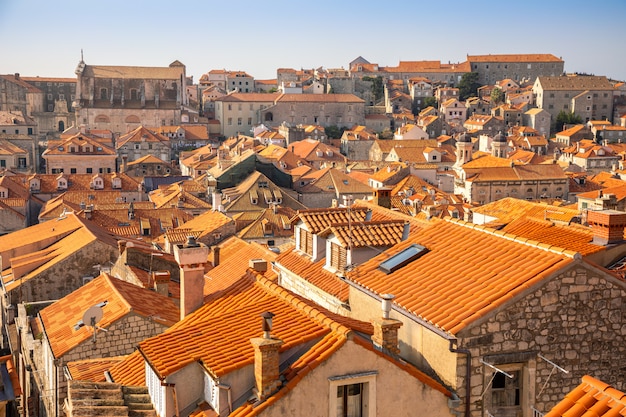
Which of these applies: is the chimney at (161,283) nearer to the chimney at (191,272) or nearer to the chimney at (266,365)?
the chimney at (191,272)

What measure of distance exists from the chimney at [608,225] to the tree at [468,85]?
13632cm

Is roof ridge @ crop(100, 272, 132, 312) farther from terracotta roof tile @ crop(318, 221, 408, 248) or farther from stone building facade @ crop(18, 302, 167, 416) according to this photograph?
terracotta roof tile @ crop(318, 221, 408, 248)

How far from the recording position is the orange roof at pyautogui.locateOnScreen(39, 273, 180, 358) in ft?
49.9

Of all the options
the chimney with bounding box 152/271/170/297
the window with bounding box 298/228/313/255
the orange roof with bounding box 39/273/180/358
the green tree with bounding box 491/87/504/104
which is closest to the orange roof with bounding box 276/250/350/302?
the window with bounding box 298/228/313/255

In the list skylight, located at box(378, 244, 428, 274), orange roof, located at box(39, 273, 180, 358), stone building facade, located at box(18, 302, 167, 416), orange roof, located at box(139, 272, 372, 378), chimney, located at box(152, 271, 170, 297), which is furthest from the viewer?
chimney, located at box(152, 271, 170, 297)

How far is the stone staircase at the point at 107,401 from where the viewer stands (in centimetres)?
919

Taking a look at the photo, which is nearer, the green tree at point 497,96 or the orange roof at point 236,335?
the orange roof at point 236,335

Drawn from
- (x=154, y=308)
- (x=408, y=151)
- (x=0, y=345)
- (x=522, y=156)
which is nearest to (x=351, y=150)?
(x=408, y=151)

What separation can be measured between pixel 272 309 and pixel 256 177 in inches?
1507

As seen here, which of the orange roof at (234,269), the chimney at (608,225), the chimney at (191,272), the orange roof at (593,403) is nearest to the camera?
the orange roof at (593,403)

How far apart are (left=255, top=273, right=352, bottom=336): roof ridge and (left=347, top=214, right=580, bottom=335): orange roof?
1.08 metres

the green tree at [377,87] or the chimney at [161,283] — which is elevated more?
the green tree at [377,87]

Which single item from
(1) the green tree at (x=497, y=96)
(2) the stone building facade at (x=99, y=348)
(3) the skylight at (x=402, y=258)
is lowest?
(2) the stone building facade at (x=99, y=348)

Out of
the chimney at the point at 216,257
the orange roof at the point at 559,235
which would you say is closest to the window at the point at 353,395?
the orange roof at the point at 559,235
